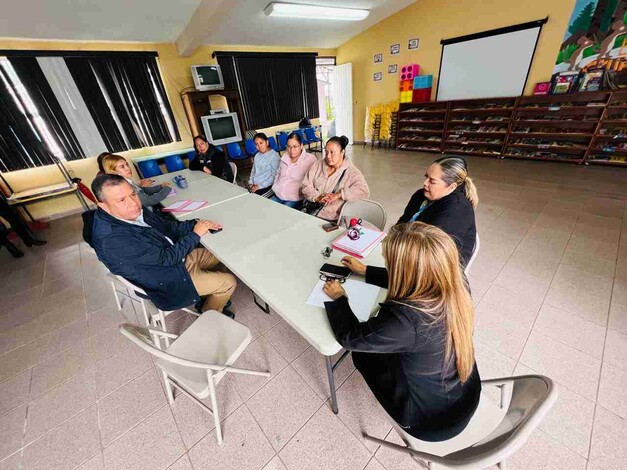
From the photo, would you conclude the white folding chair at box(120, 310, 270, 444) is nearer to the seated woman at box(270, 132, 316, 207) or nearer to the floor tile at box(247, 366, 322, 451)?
the floor tile at box(247, 366, 322, 451)

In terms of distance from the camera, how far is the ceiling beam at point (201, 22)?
3275mm

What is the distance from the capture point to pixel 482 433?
3.01 feet

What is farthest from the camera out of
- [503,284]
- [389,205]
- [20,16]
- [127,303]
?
[389,205]

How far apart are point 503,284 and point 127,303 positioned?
3362 mm

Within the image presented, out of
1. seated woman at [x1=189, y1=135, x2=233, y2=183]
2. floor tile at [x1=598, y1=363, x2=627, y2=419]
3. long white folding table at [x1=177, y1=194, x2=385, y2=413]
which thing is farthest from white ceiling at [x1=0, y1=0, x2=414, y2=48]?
floor tile at [x1=598, y1=363, x2=627, y2=419]

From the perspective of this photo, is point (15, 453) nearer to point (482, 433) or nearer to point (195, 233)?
point (195, 233)

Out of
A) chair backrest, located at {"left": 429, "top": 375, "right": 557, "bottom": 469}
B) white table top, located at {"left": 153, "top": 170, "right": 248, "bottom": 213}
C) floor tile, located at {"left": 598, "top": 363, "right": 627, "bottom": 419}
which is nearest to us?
chair backrest, located at {"left": 429, "top": 375, "right": 557, "bottom": 469}

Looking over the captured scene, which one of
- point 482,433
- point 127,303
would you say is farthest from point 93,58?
point 482,433

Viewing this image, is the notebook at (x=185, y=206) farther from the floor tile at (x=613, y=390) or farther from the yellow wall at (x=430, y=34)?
the yellow wall at (x=430, y=34)

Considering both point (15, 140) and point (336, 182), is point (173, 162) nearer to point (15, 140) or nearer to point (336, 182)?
point (15, 140)

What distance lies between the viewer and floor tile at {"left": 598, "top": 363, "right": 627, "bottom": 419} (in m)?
1.30

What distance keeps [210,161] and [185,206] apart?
1597mm

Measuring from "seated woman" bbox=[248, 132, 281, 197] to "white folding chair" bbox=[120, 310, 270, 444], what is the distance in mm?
2016

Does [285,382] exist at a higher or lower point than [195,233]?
lower
